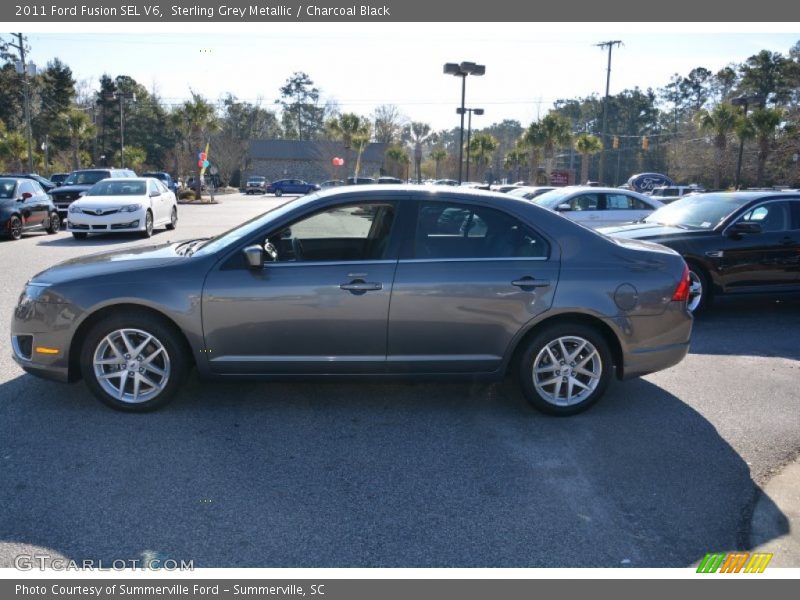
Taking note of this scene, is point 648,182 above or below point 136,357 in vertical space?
above

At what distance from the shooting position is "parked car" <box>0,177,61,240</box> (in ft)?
51.5

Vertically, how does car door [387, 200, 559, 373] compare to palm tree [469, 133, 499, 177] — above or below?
below

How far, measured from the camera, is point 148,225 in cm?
1719

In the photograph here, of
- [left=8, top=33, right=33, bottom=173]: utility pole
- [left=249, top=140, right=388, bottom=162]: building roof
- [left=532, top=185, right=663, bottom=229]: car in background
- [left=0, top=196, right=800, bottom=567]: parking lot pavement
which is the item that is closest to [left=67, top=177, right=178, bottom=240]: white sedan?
[left=532, top=185, right=663, bottom=229]: car in background

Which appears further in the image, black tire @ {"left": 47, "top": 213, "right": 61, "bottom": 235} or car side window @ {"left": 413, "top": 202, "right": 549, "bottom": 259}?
black tire @ {"left": 47, "top": 213, "right": 61, "bottom": 235}

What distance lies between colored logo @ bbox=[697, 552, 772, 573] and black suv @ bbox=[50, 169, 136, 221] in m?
20.9

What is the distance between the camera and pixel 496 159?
112m

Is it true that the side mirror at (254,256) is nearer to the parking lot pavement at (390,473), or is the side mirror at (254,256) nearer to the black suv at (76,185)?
the parking lot pavement at (390,473)

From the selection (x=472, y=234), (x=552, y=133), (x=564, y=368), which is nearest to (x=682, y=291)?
(x=564, y=368)

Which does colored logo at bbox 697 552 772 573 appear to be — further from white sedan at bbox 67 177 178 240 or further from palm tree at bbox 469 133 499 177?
palm tree at bbox 469 133 499 177

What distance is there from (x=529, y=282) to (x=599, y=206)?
10.9 metres

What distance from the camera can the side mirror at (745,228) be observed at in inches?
332

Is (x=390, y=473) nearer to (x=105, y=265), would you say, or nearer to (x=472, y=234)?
(x=472, y=234)

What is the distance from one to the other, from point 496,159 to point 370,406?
364 feet
